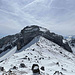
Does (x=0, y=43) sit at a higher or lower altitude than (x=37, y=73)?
higher

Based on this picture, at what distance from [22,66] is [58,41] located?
32.7 meters

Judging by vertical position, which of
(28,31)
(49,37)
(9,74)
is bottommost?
(9,74)

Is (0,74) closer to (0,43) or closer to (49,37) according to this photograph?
(49,37)

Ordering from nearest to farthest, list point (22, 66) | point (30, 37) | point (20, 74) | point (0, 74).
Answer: point (0, 74)
point (20, 74)
point (22, 66)
point (30, 37)

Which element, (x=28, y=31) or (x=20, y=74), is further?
(x=28, y=31)

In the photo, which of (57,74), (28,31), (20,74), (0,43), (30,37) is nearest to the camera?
(20,74)

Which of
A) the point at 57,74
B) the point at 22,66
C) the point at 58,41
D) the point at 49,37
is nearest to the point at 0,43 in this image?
the point at 49,37

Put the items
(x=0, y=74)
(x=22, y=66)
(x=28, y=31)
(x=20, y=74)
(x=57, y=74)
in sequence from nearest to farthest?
(x=0, y=74) → (x=20, y=74) → (x=57, y=74) → (x=22, y=66) → (x=28, y=31)

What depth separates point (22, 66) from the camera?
10.9 m

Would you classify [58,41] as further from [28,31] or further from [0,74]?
[0,74]

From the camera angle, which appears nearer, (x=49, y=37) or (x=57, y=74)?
(x=57, y=74)

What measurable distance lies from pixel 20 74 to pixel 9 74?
4.11 feet

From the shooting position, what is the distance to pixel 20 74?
8203mm

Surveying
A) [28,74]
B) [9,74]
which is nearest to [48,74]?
[28,74]
